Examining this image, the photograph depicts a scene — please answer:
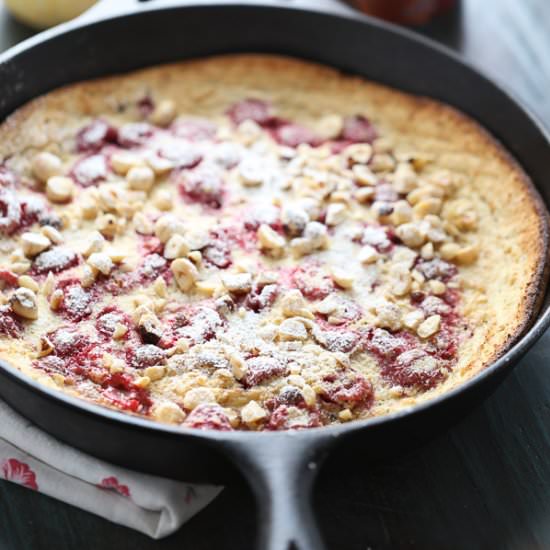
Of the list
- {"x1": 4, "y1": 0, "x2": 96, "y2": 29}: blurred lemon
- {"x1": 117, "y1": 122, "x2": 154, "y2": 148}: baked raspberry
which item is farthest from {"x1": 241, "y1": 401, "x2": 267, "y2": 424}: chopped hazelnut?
{"x1": 4, "y1": 0, "x2": 96, "y2": 29}: blurred lemon

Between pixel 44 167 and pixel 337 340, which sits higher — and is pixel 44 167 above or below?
above

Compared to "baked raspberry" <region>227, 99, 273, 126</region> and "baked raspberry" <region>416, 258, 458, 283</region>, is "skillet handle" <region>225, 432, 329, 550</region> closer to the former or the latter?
"baked raspberry" <region>416, 258, 458, 283</region>

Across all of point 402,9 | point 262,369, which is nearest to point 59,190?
point 262,369

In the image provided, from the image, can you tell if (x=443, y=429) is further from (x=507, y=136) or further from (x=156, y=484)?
(x=507, y=136)

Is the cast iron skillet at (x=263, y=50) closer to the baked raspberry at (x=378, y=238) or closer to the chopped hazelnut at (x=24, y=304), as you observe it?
the chopped hazelnut at (x=24, y=304)

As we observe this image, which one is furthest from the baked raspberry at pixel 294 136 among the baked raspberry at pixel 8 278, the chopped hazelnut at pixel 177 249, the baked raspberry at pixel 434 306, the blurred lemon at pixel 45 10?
the baked raspberry at pixel 8 278

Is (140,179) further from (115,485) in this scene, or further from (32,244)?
(115,485)
